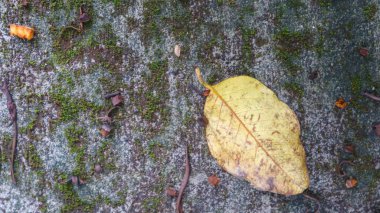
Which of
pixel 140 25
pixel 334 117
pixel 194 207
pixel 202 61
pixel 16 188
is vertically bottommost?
pixel 194 207

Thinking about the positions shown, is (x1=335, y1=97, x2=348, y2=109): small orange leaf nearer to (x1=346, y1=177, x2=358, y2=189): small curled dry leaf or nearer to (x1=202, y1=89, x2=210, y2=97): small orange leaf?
(x1=346, y1=177, x2=358, y2=189): small curled dry leaf

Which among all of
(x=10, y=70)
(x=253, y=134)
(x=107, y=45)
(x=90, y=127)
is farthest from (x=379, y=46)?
(x=10, y=70)

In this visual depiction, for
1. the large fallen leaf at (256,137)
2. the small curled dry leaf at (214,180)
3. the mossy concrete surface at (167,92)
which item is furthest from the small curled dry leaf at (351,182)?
the small curled dry leaf at (214,180)

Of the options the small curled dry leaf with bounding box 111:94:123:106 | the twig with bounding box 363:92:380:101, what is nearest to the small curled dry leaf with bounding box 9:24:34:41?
the small curled dry leaf with bounding box 111:94:123:106

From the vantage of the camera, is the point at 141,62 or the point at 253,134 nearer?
the point at 253,134

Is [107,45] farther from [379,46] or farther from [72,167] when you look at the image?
[379,46]

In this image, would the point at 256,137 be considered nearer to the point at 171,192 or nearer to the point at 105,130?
the point at 171,192

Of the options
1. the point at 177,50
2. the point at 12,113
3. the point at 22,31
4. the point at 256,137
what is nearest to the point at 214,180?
the point at 256,137
